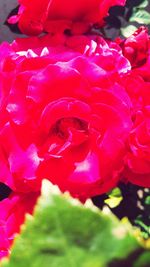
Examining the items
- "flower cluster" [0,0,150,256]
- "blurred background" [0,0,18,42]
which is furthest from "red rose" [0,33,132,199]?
"blurred background" [0,0,18,42]

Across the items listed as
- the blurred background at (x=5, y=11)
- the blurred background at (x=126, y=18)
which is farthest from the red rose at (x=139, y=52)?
the blurred background at (x=5, y=11)

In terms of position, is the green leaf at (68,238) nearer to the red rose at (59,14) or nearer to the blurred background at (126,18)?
the red rose at (59,14)

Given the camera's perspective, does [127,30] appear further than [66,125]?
Yes

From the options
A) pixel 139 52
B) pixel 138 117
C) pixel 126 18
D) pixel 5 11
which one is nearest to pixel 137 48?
pixel 139 52

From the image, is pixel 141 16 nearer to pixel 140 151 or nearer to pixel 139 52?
pixel 139 52

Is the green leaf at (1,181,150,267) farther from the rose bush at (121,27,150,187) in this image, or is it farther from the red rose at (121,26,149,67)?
the red rose at (121,26,149,67)

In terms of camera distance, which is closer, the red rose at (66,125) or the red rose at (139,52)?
the red rose at (66,125)

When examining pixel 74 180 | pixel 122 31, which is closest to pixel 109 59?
pixel 74 180
